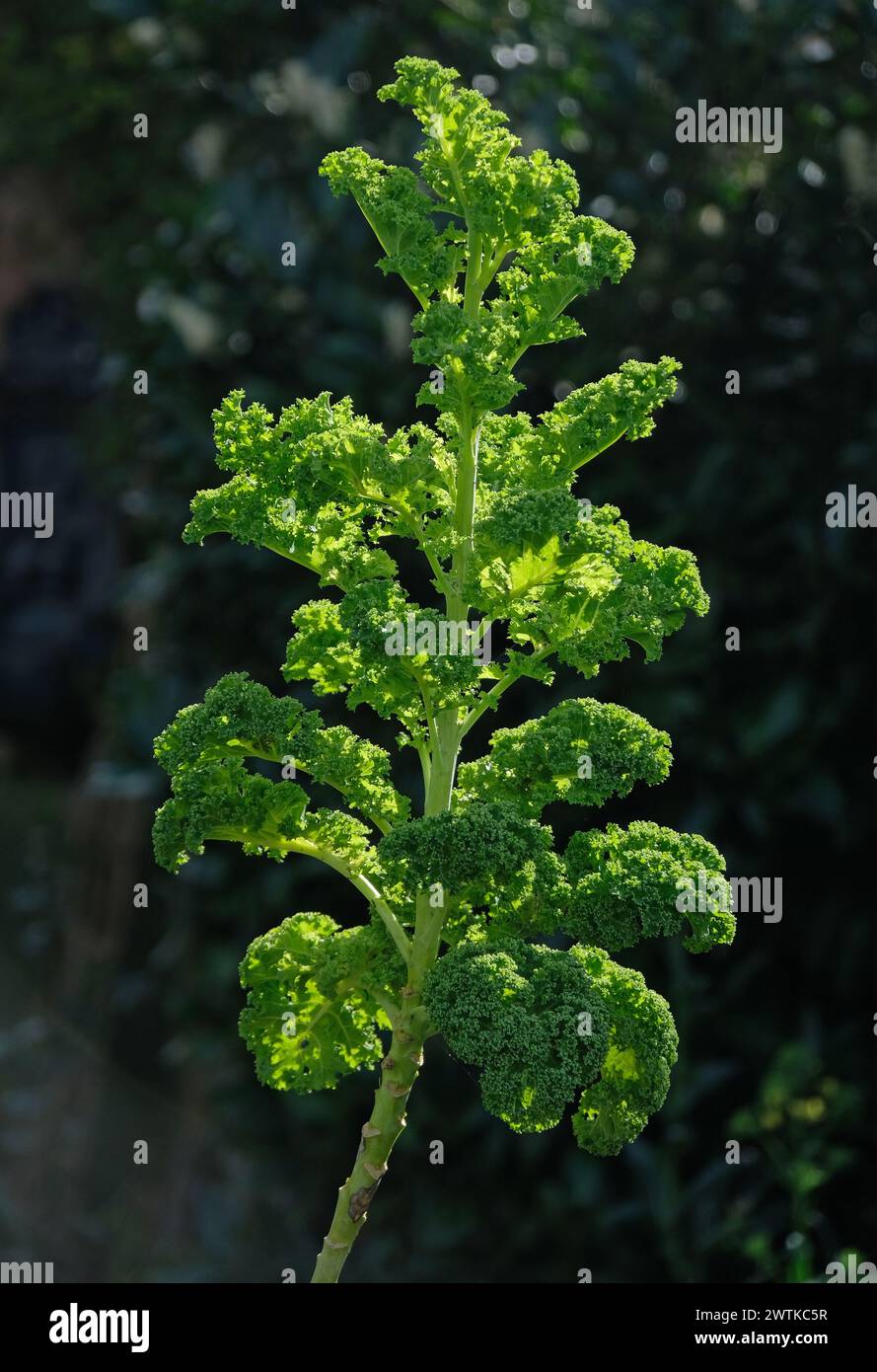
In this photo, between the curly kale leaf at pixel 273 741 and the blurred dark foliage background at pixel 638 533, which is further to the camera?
the blurred dark foliage background at pixel 638 533

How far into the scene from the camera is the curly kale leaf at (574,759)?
5133 millimetres

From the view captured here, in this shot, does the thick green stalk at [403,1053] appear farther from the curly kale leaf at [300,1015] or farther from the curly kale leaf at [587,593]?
the curly kale leaf at [587,593]

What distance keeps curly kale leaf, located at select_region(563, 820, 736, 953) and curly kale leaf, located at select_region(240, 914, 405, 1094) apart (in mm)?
732

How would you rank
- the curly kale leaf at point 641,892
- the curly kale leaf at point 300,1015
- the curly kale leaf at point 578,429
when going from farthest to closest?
the curly kale leaf at point 300,1015 < the curly kale leaf at point 578,429 < the curly kale leaf at point 641,892

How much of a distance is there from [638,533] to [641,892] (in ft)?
18.7

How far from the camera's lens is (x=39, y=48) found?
47.9 ft

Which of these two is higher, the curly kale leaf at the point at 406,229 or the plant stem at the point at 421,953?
the curly kale leaf at the point at 406,229

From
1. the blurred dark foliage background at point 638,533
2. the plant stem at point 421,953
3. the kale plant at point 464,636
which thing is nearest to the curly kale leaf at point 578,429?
the kale plant at point 464,636

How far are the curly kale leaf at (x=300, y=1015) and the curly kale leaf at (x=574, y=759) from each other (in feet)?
2.19

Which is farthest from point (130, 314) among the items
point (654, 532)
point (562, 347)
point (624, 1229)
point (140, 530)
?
point (624, 1229)

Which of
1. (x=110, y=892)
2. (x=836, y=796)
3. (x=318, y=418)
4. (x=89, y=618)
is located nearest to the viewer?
(x=318, y=418)

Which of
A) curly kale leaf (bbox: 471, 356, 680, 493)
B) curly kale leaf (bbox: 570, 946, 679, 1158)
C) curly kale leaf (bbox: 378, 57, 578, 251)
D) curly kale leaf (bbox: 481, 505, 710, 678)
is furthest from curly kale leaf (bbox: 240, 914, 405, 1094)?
curly kale leaf (bbox: 378, 57, 578, 251)
